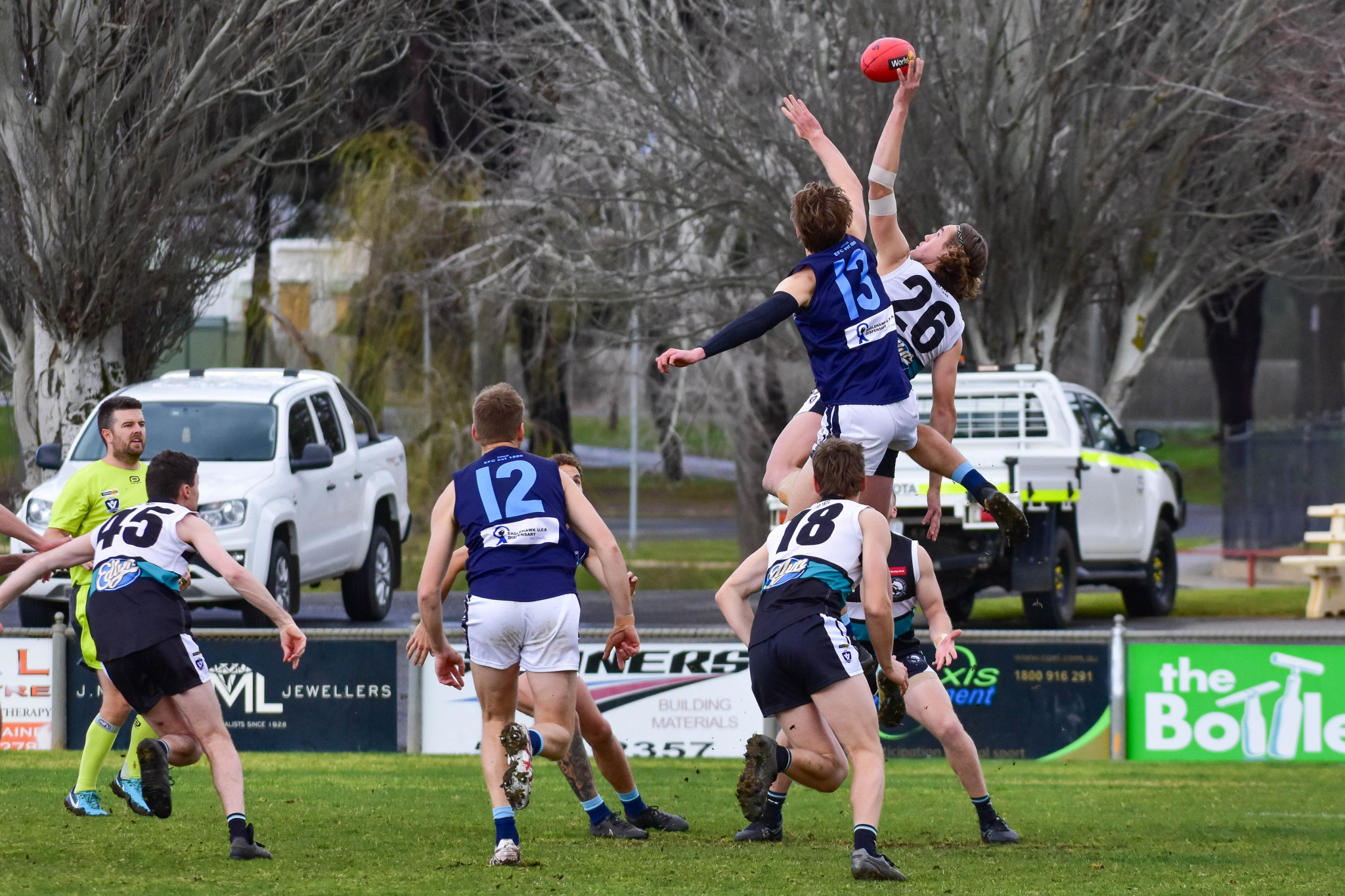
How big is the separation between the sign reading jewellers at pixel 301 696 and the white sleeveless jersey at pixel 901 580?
18.7ft

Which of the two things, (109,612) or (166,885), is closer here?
(166,885)

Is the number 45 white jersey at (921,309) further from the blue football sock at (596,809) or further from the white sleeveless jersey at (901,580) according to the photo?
the blue football sock at (596,809)

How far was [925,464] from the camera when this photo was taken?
8.38 m

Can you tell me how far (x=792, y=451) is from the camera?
8008mm

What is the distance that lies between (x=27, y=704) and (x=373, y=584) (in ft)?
16.1

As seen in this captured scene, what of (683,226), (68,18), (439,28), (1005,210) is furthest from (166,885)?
(439,28)

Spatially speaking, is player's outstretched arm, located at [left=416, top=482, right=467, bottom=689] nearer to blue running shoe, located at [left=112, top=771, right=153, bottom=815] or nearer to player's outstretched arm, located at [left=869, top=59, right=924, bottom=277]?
blue running shoe, located at [left=112, top=771, right=153, bottom=815]

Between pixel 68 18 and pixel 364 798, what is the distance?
918 centimetres

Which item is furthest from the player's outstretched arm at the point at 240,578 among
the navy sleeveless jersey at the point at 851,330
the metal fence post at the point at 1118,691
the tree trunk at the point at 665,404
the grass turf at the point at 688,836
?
the tree trunk at the point at 665,404

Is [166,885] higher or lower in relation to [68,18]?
lower

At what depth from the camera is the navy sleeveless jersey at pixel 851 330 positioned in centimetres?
754

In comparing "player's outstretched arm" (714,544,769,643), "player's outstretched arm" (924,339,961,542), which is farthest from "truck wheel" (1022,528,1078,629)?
"player's outstretched arm" (714,544,769,643)

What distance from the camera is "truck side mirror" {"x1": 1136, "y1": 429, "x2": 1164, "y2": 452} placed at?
1792 cm

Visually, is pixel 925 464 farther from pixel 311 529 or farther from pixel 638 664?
pixel 311 529
